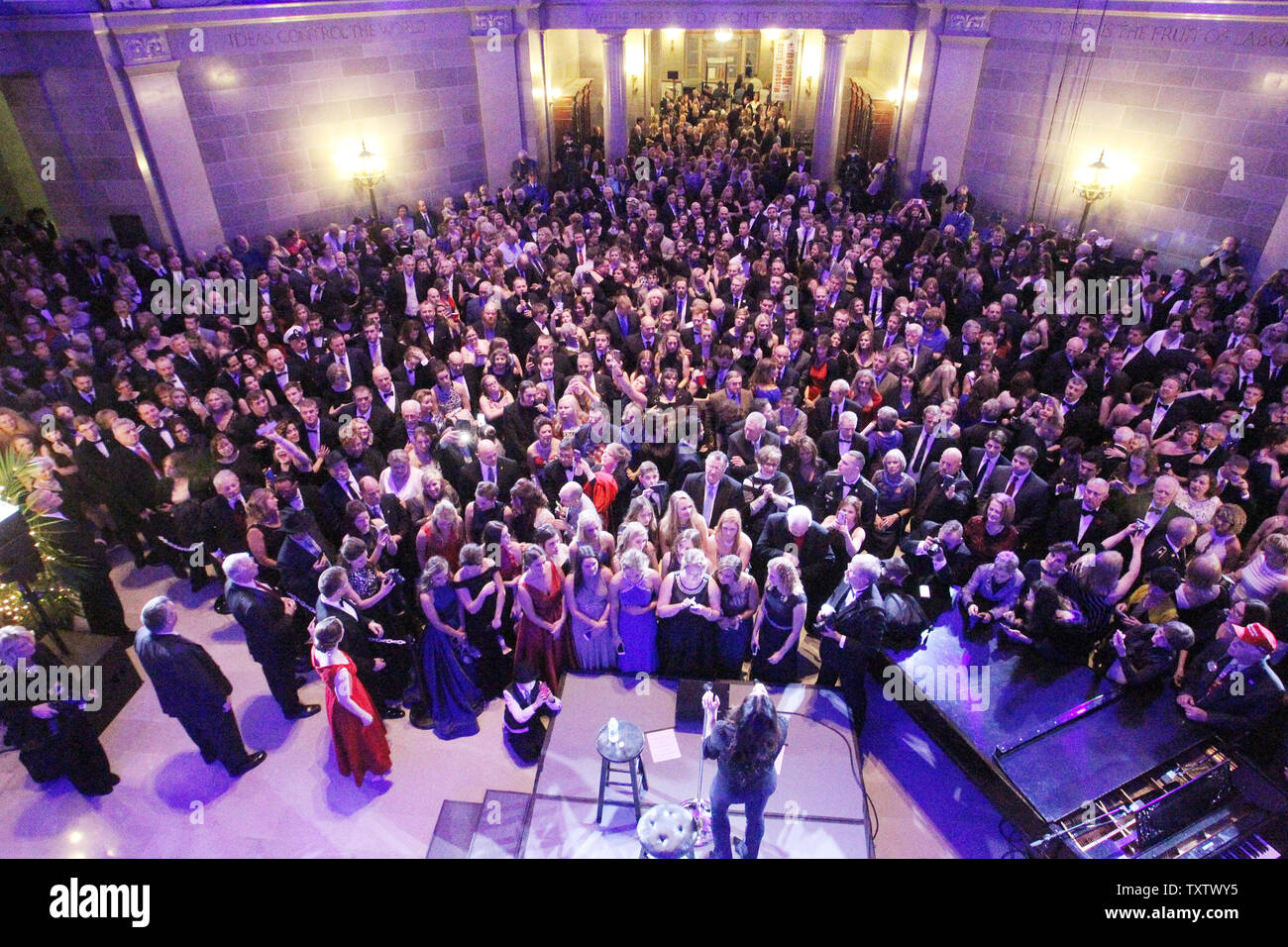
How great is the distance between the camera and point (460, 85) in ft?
44.2

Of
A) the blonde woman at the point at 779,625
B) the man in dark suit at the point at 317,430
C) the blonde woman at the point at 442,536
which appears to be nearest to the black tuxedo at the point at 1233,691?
the blonde woman at the point at 779,625

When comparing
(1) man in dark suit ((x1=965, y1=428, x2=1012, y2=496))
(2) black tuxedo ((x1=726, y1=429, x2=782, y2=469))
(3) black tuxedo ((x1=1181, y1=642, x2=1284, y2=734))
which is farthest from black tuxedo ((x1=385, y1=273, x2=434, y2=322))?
(3) black tuxedo ((x1=1181, y1=642, x2=1284, y2=734))

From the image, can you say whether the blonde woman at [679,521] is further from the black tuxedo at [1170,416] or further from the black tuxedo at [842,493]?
the black tuxedo at [1170,416]

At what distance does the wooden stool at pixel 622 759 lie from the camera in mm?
3590

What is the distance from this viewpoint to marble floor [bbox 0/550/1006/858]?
14.1 ft

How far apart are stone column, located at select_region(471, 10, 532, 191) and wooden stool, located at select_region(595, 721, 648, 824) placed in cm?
1326

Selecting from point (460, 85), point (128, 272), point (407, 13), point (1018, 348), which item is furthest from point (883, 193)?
point (128, 272)

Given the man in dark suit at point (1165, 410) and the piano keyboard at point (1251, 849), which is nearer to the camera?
the piano keyboard at point (1251, 849)

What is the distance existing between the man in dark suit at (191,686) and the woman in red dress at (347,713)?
632mm

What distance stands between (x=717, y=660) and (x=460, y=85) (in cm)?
1286

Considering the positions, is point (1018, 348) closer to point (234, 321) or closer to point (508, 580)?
point (508, 580)

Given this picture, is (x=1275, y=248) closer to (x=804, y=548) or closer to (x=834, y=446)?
(x=834, y=446)

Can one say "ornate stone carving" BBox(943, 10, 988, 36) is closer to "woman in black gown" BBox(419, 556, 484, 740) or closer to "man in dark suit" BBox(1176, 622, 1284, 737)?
"man in dark suit" BBox(1176, 622, 1284, 737)

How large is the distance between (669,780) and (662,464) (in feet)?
8.38
